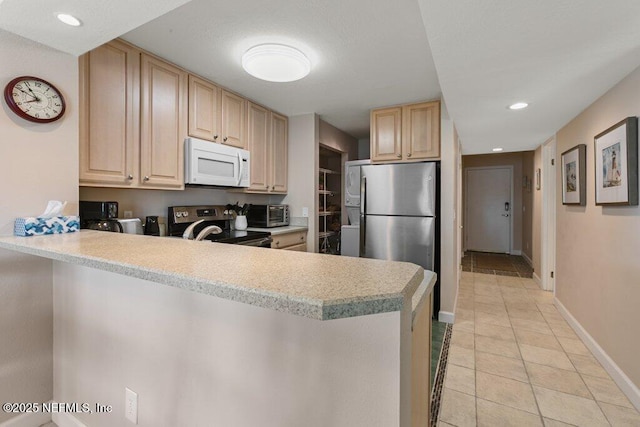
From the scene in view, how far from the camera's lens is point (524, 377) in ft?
6.72

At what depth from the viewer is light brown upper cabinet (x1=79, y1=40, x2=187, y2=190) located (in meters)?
1.94

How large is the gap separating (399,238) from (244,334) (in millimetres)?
2462

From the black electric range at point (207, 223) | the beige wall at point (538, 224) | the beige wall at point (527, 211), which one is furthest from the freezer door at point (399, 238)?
the beige wall at point (527, 211)

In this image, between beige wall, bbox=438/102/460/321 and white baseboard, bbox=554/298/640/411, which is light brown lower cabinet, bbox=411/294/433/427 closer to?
white baseboard, bbox=554/298/640/411

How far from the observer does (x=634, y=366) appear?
5.85 ft

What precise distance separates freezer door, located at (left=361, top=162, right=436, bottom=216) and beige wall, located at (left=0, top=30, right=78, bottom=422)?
2.51 m

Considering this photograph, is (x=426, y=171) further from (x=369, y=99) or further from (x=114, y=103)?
(x=114, y=103)

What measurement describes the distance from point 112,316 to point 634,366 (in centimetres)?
280

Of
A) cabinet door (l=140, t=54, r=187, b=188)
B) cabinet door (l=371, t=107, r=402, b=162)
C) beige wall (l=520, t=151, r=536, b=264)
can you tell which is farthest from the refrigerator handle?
beige wall (l=520, t=151, r=536, b=264)

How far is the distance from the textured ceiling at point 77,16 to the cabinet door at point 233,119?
56.4 inches

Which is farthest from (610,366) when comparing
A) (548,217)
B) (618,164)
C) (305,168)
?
(305,168)

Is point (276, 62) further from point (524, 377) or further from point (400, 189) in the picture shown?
point (524, 377)

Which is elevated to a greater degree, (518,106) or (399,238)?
(518,106)

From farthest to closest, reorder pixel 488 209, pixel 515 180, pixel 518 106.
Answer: pixel 488 209 → pixel 515 180 → pixel 518 106
